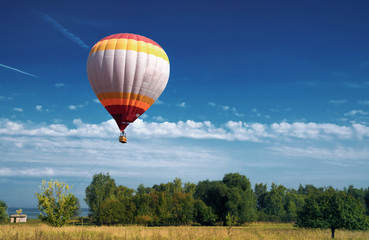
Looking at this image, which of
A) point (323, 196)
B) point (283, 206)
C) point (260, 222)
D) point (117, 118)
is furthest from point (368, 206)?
point (117, 118)

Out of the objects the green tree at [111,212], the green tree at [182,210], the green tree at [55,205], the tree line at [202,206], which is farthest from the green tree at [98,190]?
the green tree at [55,205]

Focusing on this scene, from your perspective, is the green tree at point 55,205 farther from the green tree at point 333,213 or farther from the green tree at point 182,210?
the green tree at point 182,210

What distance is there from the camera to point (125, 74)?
2952 centimetres

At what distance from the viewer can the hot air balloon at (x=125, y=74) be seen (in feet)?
96.8

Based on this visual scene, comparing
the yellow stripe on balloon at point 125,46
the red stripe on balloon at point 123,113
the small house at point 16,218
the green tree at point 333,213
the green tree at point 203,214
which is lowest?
the small house at point 16,218

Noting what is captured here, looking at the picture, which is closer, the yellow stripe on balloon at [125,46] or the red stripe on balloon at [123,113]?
the yellow stripe on balloon at [125,46]

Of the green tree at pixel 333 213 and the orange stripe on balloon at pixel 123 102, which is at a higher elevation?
the orange stripe on balloon at pixel 123 102

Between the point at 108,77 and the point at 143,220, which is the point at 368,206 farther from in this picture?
the point at 108,77

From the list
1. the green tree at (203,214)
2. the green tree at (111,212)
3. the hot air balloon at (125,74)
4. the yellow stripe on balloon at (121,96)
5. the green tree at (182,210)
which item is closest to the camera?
the hot air balloon at (125,74)

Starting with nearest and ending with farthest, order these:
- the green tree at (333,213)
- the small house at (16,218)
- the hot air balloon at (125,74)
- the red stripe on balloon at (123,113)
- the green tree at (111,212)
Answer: the hot air balloon at (125,74) < the green tree at (333,213) < the red stripe on balloon at (123,113) < the green tree at (111,212) < the small house at (16,218)

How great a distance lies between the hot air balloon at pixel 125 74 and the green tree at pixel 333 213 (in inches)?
795

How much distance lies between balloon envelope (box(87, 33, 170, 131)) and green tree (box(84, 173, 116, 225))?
63251 mm

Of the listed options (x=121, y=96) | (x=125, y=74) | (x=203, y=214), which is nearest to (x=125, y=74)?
(x=125, y=74)

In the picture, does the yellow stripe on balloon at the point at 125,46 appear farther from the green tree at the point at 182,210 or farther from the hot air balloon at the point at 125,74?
the green tree at the point at 182,210
